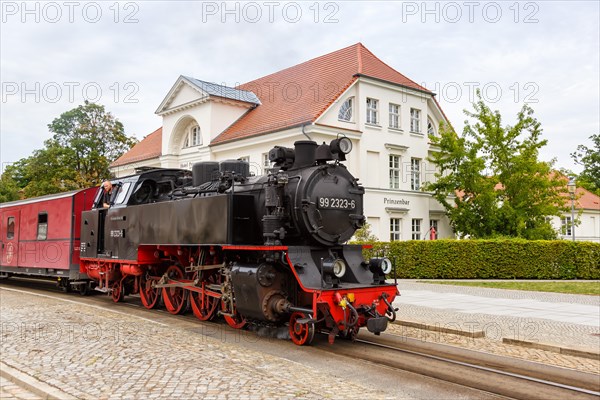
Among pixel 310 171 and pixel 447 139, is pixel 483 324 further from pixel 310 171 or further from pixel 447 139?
pixel 447 139

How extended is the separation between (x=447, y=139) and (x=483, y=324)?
15521mm

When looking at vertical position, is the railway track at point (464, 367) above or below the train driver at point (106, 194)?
below

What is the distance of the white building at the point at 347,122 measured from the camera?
23.4 m

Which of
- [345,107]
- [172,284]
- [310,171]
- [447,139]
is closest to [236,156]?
[345,107]

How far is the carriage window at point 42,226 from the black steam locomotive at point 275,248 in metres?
5.80

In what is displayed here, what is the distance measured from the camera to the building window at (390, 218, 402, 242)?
24.6 meters

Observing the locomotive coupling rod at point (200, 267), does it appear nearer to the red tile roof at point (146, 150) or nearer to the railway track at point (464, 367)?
the railway track at point (464, 367)

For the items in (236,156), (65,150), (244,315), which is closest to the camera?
(244,315)

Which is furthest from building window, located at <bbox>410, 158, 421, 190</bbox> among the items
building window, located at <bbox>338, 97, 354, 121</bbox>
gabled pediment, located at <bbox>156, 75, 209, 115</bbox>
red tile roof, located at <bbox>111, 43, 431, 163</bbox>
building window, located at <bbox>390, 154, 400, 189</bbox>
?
gabled pediment, located at <bbox>156, 75, 209, 115</bbox>

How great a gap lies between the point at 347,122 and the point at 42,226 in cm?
1305

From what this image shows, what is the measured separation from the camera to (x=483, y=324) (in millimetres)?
9469

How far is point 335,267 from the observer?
7941mm

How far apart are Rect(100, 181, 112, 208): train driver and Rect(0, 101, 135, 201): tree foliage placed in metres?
29.7

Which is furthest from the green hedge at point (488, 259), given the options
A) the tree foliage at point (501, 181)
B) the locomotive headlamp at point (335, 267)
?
the locomotive headlamp at point (335, 267)
